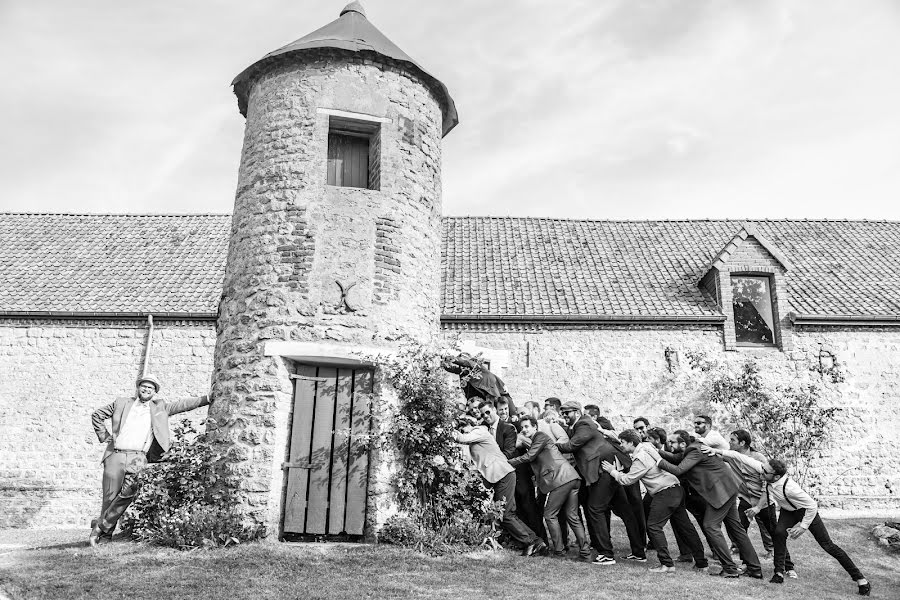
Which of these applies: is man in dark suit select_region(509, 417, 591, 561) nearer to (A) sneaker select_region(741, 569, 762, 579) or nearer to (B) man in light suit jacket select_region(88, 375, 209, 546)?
(A) sneaker select_region(741, 569, 762, 579)

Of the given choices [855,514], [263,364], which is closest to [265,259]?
[263,364]

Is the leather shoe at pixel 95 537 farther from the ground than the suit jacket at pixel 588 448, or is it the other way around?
the suit jacket at pixel 588 448

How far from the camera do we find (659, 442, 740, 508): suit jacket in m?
7.06

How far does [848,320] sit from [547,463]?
9355 mm

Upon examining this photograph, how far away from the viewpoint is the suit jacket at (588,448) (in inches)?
295

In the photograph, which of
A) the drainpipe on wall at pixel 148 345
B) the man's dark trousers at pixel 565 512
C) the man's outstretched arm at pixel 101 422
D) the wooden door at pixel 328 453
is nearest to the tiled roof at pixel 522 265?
the drainpipe on wall at pixel 148 345

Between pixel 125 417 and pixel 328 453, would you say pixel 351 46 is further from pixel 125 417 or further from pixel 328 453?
pixel 125 417

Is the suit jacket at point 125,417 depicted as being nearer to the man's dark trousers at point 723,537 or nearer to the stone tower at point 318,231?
the stone tower at point 318,231

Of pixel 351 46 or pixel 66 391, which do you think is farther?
pixel 66 391

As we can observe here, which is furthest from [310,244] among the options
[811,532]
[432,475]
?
[811,532]

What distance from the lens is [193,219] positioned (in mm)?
17734

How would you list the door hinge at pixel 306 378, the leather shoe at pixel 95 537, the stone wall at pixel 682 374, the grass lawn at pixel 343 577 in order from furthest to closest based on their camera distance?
the stone wall at pixel 682 374, the door hinge at pixel 306 378, the leather shoe at pixel 95 537, the grass lawn at pixel 343 577

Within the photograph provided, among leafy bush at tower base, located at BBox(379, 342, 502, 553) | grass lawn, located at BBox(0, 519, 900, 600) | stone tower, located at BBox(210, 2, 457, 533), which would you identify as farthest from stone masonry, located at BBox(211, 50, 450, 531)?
grass lawn, located at BBox(0, 519, 900, 600)

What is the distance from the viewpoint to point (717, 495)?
23.1 feet
